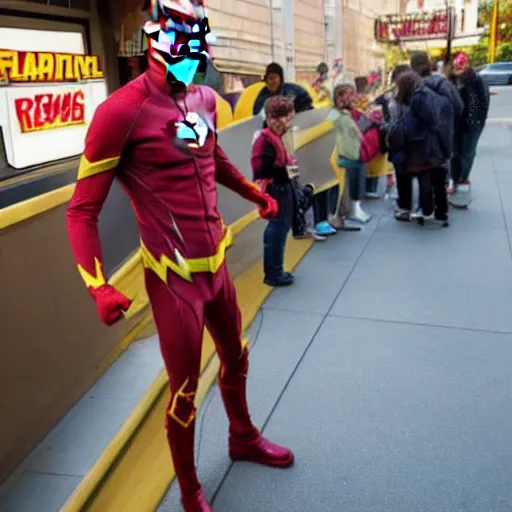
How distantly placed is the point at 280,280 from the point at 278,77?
78.4 inches

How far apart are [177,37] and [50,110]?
4.62 ft

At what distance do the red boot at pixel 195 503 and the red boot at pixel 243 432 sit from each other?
384 mm

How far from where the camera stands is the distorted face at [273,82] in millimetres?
5473

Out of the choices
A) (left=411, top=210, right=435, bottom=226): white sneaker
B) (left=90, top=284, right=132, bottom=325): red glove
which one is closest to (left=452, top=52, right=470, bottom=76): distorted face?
(left=411, top=210, right=435, bottom=226): white sneaker

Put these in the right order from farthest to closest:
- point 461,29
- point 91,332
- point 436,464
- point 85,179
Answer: point 461,29 < point 91,332 < point 436,464 < point 85,179

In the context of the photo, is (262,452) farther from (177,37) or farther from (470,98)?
(470,98)

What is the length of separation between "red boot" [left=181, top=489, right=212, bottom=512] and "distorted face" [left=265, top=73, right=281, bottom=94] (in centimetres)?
407

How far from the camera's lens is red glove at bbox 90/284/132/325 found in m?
1.74

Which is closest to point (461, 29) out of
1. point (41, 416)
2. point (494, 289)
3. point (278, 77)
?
point (278, 77)

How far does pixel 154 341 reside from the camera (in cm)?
373

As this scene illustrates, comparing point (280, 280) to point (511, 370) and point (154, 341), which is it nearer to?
point (154, 341)

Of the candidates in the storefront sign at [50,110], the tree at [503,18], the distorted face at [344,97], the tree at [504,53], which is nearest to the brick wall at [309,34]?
the distorted face at [344,97]

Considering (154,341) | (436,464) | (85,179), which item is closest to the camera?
(85,179)

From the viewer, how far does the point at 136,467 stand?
2.67 metres
